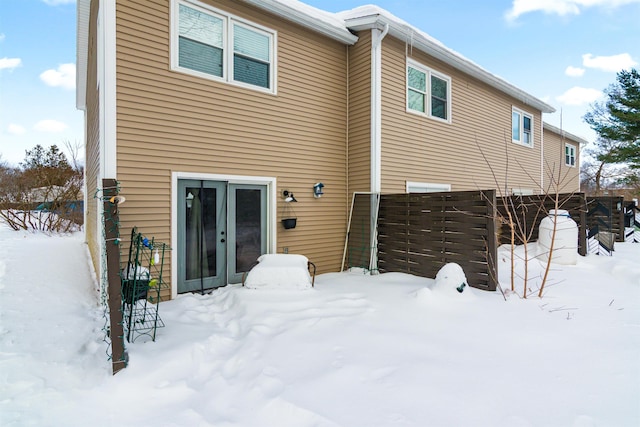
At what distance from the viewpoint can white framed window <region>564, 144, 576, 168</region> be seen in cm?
1767

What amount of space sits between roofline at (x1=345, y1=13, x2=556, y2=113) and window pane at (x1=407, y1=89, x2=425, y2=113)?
1.00 meters

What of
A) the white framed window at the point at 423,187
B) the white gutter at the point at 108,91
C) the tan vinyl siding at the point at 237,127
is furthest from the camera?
the white framed window at the point at 423,187

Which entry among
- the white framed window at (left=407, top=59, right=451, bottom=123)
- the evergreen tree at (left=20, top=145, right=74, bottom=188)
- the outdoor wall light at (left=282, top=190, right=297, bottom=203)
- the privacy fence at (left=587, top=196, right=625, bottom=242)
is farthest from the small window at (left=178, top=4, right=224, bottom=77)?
the evergreen tree at (left=20, top=145, right=74, bottom=188)

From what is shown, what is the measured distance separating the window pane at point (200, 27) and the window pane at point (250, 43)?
31 cm

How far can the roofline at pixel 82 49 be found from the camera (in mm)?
7145

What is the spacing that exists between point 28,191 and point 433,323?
15.3 meters

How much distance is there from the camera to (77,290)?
5.60 metres

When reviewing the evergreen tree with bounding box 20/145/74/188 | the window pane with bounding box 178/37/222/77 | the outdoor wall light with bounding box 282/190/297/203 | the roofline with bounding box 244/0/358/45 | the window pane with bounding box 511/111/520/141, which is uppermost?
the roofline with bounding box 244/0/358/45

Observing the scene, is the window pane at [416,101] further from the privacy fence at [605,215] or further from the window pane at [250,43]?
the privacy fence at [605,215]

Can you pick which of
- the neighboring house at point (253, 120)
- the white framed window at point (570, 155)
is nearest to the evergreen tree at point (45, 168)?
the neighboring house at point (253, 120)

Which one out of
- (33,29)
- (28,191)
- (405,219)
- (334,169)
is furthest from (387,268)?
(28,191)

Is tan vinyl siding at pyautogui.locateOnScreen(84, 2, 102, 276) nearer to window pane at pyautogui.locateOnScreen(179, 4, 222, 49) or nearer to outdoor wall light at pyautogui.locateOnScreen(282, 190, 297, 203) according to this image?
window pane at pyautogui.locateOnScreen(179, 4, 222, 49)

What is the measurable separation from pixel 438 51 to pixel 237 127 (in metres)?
5.34

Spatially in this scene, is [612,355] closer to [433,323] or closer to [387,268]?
[433,323]
